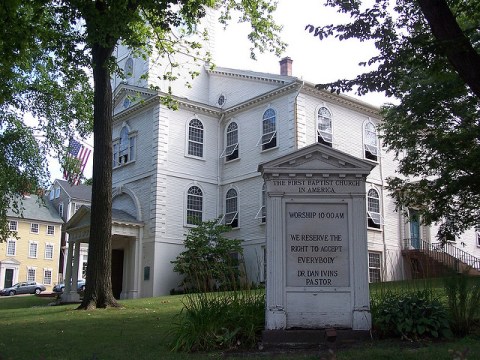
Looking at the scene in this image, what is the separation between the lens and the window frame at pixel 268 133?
28469mm

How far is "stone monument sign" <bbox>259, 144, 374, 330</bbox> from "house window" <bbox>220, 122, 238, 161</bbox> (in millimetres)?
21659

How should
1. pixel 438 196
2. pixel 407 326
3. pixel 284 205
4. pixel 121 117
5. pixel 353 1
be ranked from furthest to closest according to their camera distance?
1. pixel 121 117
2. pixel 438 196
3. pixel 353 1
4. pixel 284 205
5. pixel 407 326

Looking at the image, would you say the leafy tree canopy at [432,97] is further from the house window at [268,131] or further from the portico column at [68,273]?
the portico column at [68,273]

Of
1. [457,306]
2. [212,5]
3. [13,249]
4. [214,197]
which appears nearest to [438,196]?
[212,5]

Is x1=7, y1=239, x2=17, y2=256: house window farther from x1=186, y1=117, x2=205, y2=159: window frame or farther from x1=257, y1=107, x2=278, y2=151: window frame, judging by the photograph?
x1=257, y1=107, x2=278, y2=151: window frame

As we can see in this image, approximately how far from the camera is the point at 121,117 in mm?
32656

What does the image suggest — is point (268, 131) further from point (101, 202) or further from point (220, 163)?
point (101, 202)

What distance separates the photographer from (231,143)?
102ft

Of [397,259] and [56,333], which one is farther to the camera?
[397,259]

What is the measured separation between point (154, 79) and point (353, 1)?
23.0 m

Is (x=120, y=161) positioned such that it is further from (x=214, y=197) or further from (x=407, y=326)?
(x=407, y=326)

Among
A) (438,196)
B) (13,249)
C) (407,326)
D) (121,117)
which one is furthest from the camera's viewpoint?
(13,249)

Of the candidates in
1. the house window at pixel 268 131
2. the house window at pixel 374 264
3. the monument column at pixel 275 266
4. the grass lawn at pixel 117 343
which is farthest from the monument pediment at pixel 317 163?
the house window at pixel 374 264

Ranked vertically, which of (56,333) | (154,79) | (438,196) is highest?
(154,79)
